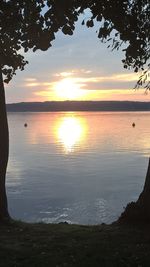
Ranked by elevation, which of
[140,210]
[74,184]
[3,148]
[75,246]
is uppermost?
[3,148]

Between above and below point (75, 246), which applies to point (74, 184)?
below

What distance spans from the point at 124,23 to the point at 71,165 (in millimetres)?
33713

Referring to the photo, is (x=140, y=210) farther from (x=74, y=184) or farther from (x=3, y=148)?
(x=74, y=184)

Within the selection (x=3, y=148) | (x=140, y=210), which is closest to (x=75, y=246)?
(x=140, y=210)

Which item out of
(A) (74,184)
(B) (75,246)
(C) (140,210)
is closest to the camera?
(B) (75,246)

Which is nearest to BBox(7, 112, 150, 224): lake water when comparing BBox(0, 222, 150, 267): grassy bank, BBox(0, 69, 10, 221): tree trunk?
BBox(0, 69, 10, 221): tree trunk

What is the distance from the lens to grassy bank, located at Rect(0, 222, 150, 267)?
8.77 m

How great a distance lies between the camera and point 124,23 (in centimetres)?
1085

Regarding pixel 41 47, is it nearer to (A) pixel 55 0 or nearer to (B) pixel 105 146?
(A) pixel 55 0

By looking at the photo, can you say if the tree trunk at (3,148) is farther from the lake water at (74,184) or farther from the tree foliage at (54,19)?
the lake water at (74,184)

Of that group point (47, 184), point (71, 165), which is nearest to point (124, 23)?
point (47, 184)

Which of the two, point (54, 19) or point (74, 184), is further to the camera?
point (74, 184)

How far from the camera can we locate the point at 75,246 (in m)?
9.80

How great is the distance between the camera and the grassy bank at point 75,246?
8766 mm
